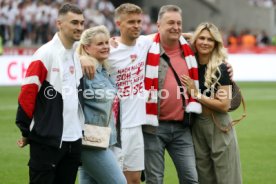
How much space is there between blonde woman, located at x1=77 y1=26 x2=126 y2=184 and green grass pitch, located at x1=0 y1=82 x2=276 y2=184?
353 centimetres

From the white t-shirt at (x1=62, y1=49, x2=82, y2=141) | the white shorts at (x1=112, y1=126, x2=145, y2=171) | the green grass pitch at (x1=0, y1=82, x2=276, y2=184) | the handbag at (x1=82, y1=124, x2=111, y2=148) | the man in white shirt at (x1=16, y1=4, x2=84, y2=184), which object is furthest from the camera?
the green grass pitch at (x1=0, y1=82, x2=276, y2=184)

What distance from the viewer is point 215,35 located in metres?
8.74

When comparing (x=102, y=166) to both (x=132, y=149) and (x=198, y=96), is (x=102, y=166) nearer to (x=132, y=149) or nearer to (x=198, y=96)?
(x=132, y=149)

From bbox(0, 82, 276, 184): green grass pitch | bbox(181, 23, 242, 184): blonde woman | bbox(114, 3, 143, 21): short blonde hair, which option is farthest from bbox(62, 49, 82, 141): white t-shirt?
bbox(0, 82, 276, 184): green grass pitch

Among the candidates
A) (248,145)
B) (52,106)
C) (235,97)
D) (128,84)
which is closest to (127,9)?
(128,84)

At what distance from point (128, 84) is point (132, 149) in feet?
2.43

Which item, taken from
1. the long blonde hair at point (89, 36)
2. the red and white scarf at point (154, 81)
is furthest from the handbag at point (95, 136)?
the red and white scarf at point (154, 81)

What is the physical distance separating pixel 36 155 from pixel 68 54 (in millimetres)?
1042

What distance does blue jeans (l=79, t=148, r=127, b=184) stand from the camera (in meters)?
7.66

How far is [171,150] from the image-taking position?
352 inches

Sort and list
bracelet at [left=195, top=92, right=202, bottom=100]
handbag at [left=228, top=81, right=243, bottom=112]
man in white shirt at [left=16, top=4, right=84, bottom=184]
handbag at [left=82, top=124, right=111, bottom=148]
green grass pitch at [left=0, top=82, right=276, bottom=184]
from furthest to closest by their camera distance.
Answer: green grass pitch at [left=0, top=82, right=276, bottom=184] → handbag at [left=228, top=81, right=243, bottom=112] → bracelet at [left=195, top=92, right=202, bottom=100] → handbag at [left=82, top=124, right=111, bottom=148] → man in white shirt at [left=16, top=4, right=84, bottom=184]

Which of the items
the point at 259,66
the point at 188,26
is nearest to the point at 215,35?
the point at 259,66

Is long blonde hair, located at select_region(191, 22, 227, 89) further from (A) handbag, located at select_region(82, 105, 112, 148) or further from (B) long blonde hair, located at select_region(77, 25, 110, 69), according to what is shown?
(A) handbag, located at select_region(82, 105, 112, 148)

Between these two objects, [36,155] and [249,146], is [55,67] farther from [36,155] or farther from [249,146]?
[249,146]
